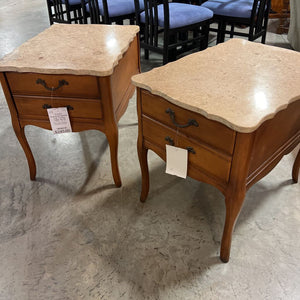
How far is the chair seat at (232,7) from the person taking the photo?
8.30 feet

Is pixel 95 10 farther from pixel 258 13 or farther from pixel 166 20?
pixel 258 13

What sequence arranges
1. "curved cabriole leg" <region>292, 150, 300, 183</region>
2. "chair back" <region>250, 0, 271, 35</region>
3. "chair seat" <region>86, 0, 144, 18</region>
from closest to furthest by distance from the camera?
"curved cabriole leg" <region>292, 150, 300, 183</region> → "chair back" <region>250, 0, 271, 35</region> → "chair seat" <region>86, 0, 144, 18</region>

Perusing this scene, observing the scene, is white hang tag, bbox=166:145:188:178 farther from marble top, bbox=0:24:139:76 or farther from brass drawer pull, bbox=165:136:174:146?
marble top, bbox=0:24:139:76

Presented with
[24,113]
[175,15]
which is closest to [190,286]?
[24,113]

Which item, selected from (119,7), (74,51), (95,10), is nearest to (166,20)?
(119,7)

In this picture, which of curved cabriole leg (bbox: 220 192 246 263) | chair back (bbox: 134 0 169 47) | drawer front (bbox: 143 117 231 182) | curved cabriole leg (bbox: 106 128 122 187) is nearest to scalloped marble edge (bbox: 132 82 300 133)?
drawer front (bbox: 143 117 231 182)

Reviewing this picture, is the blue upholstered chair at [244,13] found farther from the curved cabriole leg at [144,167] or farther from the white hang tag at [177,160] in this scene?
the white hang tag at [177,160]

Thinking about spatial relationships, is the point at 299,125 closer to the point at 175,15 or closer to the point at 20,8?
the point at 175,15

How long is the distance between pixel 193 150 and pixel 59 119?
0.61m

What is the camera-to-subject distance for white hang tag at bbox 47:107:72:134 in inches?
49.7

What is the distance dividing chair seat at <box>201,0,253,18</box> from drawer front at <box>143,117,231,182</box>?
1.92 m

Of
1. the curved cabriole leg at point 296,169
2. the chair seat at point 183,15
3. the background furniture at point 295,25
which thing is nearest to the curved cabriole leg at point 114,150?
the curved cabriole leg at point 296,169

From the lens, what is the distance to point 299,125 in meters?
1.18

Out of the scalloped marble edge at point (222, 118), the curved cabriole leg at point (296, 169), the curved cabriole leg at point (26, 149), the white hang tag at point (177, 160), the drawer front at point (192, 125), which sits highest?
the scalloped marble edge at point (222, 118)
